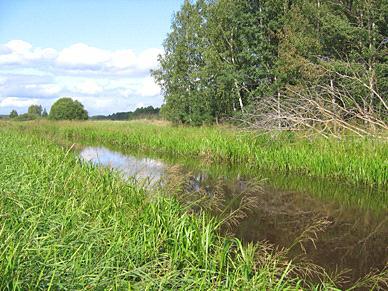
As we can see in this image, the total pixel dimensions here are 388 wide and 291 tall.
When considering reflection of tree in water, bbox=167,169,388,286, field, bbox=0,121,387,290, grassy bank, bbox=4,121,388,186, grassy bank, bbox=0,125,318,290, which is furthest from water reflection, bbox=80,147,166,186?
grassy bank, bbox=4,121,388,186

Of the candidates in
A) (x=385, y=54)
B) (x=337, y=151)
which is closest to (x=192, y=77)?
(x=385, y=54)

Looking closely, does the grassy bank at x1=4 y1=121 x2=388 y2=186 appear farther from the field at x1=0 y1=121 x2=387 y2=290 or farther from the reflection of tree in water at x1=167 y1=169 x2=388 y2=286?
the reflection of tree in water at x1=167 y1=169 x2=388 y2=286

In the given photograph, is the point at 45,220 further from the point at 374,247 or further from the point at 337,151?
the point at 337,151

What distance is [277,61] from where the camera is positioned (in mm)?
21078

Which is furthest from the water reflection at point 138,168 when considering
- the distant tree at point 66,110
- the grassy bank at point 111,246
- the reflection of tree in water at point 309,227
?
the distant tree at point 66,110

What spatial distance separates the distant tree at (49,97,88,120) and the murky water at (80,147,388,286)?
3463 centimetres

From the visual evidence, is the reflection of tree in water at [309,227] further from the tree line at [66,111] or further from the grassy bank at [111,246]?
the tree line at [66,111]

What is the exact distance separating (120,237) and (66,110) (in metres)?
42.4

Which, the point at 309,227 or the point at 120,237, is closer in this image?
the point at 120,237

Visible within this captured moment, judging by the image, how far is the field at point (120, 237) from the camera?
9.84 feet

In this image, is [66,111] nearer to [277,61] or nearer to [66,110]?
[66,110]

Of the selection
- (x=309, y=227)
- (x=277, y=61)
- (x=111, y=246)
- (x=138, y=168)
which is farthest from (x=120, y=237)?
(x=277, y=61)

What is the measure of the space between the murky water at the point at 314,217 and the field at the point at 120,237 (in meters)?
0.52

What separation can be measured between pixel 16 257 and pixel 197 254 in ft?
6.61
